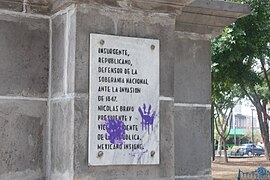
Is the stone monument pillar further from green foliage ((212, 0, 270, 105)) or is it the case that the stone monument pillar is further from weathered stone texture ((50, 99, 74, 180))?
green foliage ((212, 0, 270, 105))

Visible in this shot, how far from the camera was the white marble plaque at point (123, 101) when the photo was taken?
3.23 meters

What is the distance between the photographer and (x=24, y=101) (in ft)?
11.4

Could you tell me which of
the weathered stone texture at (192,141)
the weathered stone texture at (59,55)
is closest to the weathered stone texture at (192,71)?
the weathered stone texture at (192,141)

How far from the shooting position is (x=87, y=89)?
321 centimetres

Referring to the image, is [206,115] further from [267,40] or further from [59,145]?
[267,40]

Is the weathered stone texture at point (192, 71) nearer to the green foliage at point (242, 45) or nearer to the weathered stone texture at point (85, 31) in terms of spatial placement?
the weathered stone texture at point (85, 31)

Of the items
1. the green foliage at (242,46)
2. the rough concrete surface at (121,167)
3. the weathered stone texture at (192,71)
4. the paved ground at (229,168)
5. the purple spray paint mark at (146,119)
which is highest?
the green foliage at (242,46)

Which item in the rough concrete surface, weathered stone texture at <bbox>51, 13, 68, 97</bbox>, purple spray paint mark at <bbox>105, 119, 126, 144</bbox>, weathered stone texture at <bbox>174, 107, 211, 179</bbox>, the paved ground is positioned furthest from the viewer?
the paved ground

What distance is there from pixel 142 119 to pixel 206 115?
1.06 metres

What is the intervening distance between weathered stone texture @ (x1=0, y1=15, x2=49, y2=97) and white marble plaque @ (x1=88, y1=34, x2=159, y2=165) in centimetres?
48

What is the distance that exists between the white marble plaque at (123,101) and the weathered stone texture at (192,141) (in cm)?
71

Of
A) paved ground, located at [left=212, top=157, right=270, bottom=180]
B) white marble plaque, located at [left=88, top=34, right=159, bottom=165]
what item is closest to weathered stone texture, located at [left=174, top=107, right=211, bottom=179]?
white marble plaque, located at [left=88, top=34, right=159, bottom=165]

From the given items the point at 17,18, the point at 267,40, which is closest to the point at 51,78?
the point at 17,18

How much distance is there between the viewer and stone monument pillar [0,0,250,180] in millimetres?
Answer: 3215
